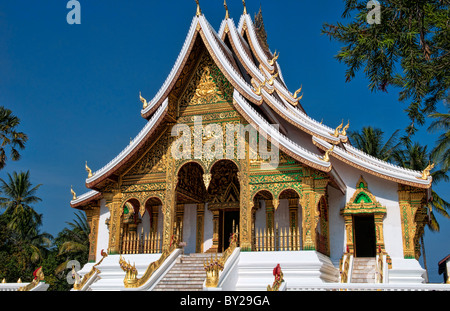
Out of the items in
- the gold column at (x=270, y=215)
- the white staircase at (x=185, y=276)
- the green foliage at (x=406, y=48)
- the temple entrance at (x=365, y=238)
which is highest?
the green foliage at (x=406, y=48)

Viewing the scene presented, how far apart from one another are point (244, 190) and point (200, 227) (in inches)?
107

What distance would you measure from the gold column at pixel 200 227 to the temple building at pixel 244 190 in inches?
1.1

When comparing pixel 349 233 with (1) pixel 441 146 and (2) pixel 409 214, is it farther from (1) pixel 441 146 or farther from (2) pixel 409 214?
(1) pixel 441 146

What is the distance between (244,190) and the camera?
1204 centimetres

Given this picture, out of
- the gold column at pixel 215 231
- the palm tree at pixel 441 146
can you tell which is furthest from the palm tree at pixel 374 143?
the gold column at pixel 215 231

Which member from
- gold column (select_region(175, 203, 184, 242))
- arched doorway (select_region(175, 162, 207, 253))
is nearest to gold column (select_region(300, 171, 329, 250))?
arched doorway (select_region(175, 162, 207, 253))

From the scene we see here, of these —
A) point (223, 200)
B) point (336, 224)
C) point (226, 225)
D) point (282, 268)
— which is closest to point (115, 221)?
point (223, 200)

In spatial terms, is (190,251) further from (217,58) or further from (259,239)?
(217,58)

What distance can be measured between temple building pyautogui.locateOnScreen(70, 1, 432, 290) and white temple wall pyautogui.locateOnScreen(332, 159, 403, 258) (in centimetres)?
3

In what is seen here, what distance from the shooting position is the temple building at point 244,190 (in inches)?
449

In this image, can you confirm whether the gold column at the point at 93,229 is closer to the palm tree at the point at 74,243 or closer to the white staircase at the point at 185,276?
the white staircase at the point at 185,276
